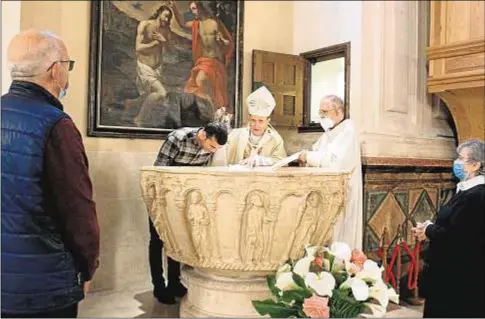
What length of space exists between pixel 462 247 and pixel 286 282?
374 millimetres

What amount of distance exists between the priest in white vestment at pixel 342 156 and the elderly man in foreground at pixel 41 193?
0.80 metres

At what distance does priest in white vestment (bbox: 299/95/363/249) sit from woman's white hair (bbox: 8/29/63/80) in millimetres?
820

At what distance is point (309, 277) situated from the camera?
1.02 m

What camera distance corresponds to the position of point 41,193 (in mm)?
1040

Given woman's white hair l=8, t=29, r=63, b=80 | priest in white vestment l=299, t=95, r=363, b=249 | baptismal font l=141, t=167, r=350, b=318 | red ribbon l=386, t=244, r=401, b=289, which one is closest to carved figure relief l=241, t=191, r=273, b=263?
baptismal font l=141, t=167, r=350, b=318

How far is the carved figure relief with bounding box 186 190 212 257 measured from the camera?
1.65 m

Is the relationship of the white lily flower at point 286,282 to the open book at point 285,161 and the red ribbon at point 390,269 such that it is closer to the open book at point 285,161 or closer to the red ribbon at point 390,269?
the red ribbon at point 390,269

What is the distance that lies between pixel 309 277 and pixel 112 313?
43.2 inches

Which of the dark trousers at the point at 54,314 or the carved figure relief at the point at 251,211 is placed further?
the carved figure relief at the point at 251,211

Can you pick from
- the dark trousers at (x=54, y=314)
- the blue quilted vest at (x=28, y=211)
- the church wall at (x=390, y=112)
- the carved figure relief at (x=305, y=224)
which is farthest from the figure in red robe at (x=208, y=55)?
the dark trousers at (x=54, y=314)

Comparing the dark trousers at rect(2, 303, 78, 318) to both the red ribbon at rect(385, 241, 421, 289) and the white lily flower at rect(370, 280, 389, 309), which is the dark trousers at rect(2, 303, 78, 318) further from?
the red ribbon at rect(385, 241, 421, 289)

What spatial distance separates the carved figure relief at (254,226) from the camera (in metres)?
1.60

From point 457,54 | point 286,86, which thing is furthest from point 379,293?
point 457,54

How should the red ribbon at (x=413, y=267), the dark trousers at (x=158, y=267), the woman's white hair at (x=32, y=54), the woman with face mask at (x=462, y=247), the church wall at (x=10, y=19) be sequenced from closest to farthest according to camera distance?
the woman with face mask at (x=462, y=247), the woman's white hair at (x=32, y=54), the red ribbon at (x=413, y=267), the church wall at (x=10, y=19), the dark trousers at (x=158, y=267)
